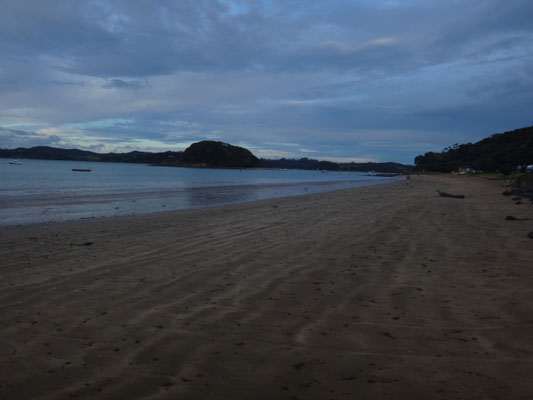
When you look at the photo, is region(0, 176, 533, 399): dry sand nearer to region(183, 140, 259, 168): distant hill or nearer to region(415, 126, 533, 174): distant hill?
region(415, 126, 533, 174): distant hill

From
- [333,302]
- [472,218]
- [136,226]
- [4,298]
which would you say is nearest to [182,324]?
[333,302]

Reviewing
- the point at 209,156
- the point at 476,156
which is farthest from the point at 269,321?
the point at 209,156

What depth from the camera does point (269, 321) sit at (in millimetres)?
3891

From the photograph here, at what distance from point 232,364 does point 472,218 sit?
1129cm

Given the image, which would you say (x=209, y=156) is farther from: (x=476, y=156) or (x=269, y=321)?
(x=269, y=321)

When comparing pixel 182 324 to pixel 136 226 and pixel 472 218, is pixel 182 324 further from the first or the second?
pixel 472 218

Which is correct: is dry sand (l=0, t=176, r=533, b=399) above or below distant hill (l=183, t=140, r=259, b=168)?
below

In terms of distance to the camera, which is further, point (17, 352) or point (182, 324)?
point (182, 324)

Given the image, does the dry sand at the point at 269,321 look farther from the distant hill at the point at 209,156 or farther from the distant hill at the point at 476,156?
the distant hill at the point at 209,156

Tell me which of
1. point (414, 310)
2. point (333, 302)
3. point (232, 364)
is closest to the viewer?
point (232, 364)

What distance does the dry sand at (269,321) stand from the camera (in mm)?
2734

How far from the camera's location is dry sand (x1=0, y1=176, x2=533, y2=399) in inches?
108

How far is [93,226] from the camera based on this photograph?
11734mm

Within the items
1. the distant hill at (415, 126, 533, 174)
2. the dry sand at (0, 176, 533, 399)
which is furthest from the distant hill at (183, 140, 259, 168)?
the dry sand at (0, 176, 533, 399)
